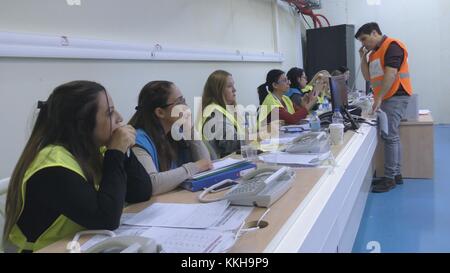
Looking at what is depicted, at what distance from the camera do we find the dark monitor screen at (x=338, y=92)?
2.61 metres

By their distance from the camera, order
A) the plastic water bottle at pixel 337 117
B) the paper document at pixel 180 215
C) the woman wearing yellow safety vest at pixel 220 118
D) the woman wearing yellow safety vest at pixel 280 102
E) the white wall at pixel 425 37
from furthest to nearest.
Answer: the white wall at pixel 425 37
the woman wearing yellow safety vest at pixel 280 102
the plastic water bottle at pixel 337 117
the woman wearing yellow safety vest at pixel 220 118
the paper document at pixel 180 215

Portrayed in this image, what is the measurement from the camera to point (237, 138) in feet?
7.47

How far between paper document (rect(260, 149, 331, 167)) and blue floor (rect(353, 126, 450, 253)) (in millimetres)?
903

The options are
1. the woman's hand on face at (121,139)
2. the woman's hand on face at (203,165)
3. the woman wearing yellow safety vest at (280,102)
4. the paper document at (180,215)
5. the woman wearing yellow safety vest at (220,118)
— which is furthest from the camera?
the woman wearing yellow safety vest at (280,102)

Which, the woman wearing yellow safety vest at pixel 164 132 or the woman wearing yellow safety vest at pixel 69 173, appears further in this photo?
the woman wearing yellow safety vest at pixel 164 132

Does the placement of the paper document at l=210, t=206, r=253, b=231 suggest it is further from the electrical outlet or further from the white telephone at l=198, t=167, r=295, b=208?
the electrical outlet

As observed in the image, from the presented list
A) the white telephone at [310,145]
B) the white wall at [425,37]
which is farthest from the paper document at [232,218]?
the white wall at [425,37]

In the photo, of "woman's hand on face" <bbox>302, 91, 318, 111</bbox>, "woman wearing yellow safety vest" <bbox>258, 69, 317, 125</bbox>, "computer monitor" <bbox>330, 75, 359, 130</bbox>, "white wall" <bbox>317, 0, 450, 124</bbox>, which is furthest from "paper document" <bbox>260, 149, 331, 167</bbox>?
"white wall" <bbox>317, 0, 450, 124</bbox>

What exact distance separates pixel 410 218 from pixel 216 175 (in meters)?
1.86

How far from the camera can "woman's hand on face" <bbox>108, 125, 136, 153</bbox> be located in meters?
1.17

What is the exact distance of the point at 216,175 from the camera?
145 cm

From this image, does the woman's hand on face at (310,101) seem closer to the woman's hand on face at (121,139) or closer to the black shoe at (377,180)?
the black shoe at (377,180)

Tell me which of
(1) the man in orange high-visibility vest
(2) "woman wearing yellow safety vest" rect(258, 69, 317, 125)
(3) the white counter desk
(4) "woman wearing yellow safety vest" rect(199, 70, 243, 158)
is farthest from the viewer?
(1) the man in orange high-visibility vest

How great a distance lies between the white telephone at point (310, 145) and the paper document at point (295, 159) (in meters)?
0.04
